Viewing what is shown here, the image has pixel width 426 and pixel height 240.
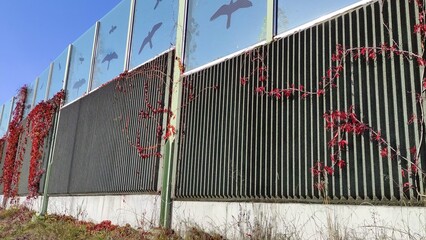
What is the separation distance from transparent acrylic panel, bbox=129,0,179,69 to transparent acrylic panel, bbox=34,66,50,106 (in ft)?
29.2

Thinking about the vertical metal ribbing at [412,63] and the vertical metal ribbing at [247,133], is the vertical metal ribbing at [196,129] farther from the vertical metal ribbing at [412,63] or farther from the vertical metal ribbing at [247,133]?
the vertical metal ribbing at [412,63]

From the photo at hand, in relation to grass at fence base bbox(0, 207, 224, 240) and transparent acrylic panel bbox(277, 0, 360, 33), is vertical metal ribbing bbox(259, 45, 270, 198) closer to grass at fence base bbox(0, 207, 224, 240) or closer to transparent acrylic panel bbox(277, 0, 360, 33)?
grass at fence base bbox(0, 207, 224, 240)

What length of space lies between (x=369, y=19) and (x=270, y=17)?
5.36 feet

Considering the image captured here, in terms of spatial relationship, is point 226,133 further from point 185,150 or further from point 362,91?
point 362,91

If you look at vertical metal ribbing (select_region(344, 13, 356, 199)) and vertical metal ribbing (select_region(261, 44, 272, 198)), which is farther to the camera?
vertical metal ribbing (select_region(261, 44, 272, 198))

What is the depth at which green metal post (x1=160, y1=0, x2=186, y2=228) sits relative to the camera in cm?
674

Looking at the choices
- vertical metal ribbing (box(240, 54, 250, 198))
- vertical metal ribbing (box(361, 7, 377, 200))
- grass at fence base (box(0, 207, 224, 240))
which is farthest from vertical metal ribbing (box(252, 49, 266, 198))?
vertical metal ribbing (box(361, 7, 377, 200))

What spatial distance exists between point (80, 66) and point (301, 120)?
10.1 meters

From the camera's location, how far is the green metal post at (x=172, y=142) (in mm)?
6738

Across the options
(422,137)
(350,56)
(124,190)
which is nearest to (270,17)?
(350,56)

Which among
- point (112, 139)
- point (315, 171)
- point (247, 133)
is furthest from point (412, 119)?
point (112, 139)

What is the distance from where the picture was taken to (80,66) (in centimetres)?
1330

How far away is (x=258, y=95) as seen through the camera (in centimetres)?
550

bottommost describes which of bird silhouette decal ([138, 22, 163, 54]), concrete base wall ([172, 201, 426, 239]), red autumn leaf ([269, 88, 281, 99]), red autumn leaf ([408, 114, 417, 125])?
concrete base wall ([172, 201, 426, 239])
